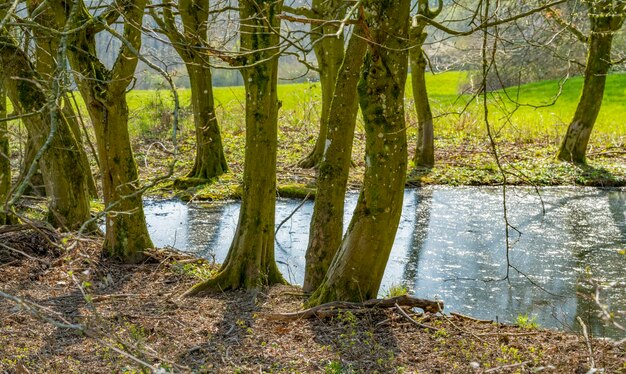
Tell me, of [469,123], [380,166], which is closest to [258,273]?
[380,166]

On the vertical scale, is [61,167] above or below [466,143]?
above

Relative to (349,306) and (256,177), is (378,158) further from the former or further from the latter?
(256,177)

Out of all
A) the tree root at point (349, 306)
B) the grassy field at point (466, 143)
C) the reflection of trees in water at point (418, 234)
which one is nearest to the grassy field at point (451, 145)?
the grassy field at point (466, 143)

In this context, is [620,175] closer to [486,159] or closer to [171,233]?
[486,159]

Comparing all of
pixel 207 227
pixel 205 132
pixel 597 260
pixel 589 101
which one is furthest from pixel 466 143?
pixel 207 227

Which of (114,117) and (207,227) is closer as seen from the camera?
(114,117)

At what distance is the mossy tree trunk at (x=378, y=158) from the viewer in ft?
20.0

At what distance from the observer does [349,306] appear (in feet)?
21.4

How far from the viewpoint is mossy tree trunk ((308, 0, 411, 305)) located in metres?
6.09

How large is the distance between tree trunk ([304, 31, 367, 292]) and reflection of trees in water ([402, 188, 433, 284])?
8.63 feet

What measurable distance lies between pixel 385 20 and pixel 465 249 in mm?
6710

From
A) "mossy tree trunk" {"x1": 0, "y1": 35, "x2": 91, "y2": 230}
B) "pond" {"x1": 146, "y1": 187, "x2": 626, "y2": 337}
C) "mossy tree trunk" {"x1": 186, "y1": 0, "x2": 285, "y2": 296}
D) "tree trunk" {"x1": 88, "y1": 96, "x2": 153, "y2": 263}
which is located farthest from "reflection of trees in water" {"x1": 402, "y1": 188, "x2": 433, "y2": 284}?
"mossy tree trunk" {"x1": 0, "y1": 35, "x2": 91, "y2": 230}

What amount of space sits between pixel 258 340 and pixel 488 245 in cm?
703

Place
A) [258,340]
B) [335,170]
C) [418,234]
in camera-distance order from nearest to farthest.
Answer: [258,340], [335,170], [418,234]
